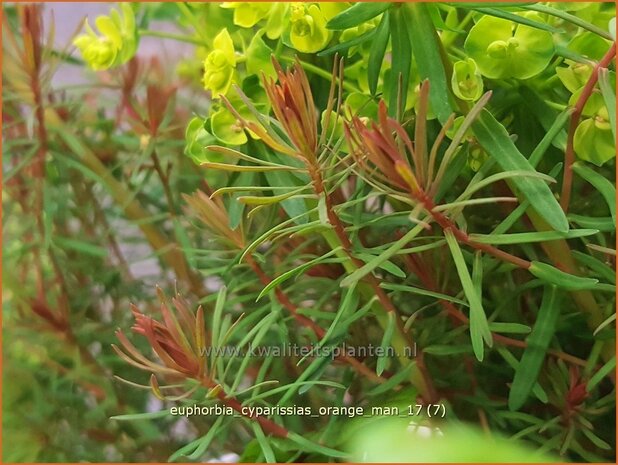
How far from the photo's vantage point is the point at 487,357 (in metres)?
0.42

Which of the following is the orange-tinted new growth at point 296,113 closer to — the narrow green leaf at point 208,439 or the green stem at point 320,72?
the green stem at point 320,72

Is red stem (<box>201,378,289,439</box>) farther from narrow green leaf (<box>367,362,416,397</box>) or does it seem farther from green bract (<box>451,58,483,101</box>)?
green bract (<box>451,58,483,101</box>)

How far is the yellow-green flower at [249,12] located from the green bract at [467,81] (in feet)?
0.46

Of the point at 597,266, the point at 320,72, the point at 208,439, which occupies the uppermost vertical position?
the point at 320,72

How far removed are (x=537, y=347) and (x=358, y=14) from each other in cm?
21

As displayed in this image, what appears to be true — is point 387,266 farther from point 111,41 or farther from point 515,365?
point 111,41

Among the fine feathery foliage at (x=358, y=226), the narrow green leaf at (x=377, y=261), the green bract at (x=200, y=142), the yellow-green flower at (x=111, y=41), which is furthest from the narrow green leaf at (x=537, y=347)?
the yellow-green flower at (x=111, y=41)

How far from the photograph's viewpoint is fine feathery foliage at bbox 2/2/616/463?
1.11 ft

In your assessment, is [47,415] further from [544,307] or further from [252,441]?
[544,307]

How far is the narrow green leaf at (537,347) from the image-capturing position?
0.37 metres

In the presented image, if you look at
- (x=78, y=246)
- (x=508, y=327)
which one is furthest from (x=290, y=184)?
(x=78, y=246)

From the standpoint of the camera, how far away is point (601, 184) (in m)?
0.35

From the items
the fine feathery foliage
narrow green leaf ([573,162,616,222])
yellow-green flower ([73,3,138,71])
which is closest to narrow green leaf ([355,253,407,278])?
the fine feathery foliage

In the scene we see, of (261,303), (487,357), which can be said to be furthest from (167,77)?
(487,357)
